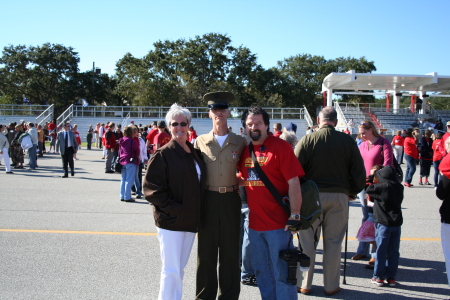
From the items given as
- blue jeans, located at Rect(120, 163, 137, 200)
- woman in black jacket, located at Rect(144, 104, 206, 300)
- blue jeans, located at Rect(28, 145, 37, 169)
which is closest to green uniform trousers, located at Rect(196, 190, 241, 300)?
woman in black jacket, located at Rect(144, 104, 206, 300)

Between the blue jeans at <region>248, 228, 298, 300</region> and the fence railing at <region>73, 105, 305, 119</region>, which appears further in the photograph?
the fence railing at <region>73, 105, 305, 119</region>

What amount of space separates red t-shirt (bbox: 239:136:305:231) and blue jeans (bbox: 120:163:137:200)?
6.08 metres

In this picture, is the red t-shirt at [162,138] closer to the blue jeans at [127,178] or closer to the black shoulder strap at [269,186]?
the blue jeans at [127,178]

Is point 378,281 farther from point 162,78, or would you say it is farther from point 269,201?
point 162,78

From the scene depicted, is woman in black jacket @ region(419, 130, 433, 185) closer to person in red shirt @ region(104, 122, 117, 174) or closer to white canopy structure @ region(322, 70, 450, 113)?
person in red shirt @ region(104, 122, 117, 174)

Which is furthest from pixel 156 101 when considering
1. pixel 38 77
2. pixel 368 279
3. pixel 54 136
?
pixel 368 279

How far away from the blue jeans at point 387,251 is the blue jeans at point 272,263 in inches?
60.5

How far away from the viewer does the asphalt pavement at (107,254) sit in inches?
170

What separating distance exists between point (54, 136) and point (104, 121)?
11375 millimetres

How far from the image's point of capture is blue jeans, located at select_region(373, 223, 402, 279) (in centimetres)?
452

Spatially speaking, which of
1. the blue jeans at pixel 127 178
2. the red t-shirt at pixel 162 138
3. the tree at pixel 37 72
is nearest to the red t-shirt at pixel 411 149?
the red t-shirt at pixel 162 138

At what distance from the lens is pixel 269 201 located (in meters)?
3.53

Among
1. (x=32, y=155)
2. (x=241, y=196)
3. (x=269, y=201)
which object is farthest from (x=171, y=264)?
(x=32, y=155)

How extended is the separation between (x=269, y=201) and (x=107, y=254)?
9.70 ft
